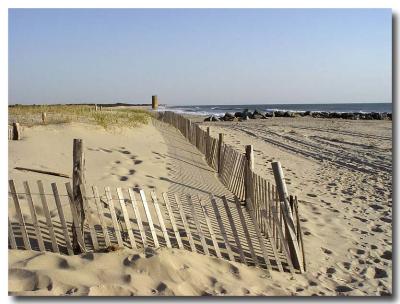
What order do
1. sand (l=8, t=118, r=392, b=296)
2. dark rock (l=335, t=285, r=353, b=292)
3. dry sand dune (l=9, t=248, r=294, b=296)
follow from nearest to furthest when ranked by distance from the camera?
dry sand dune (l=9, t=248, r=294, b=296)
sand (l=8, t=118, r=392, b=296)
dark rock (l=335, t=285, r=353, b=292)

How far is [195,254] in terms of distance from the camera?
14.5ft

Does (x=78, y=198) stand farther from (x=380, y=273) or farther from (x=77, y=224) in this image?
(x=380, y=273)

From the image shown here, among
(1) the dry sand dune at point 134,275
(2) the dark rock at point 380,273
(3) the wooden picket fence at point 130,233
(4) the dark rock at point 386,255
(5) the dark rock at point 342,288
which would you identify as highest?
(3) the wooden picket fence at point 130,233

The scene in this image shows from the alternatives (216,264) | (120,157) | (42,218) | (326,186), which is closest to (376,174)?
(326,186)

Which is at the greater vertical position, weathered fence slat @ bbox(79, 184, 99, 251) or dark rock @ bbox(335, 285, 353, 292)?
weathered fence slat @ bbox(79, 184, 99, 251)

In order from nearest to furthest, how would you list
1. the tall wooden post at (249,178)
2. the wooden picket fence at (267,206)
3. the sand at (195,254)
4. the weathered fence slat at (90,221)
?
the sand at (195,254)
the weathered fence slat at (90,221)
the wooden picket fence at (267,206)
the tall wooden post at (249,178)

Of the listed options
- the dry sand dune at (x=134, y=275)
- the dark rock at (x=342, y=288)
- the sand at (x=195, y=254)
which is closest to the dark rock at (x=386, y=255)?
the sand at (x=195, y=254)

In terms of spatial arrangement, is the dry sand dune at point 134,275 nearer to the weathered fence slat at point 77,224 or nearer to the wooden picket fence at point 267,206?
the weathered fence slat at point 77,224

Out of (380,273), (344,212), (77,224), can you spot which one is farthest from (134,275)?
(344,212)

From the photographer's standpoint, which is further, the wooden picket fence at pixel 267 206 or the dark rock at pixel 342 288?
the wooden picket fence at pixel 267 206

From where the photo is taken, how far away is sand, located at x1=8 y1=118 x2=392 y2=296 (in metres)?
3.80

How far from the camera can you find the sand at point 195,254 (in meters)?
3.80

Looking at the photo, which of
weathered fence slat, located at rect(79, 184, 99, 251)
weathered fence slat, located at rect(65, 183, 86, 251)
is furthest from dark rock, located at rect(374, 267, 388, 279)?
weathered fence slat, located at rect(65, 183, 86, 251)

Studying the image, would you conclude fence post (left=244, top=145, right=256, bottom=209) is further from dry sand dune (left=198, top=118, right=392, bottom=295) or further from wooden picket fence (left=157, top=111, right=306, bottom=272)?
dry sand dune (left=198, top=118, right=392, bottom=295)
